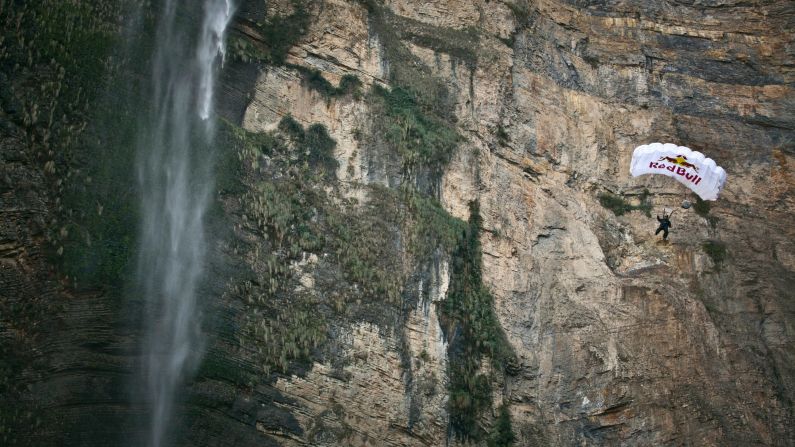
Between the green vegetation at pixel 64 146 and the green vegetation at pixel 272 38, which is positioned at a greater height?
the green vegetation at pixel 272 38

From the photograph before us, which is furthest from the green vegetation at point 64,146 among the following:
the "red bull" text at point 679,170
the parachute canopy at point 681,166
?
the "red bull" text at point 679,170

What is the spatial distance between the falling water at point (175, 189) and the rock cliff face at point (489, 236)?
1.77ft

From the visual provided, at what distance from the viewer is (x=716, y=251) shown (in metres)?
30.0

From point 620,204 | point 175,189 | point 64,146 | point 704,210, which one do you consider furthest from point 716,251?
point 64,146

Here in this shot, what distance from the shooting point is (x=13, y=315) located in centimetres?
2062

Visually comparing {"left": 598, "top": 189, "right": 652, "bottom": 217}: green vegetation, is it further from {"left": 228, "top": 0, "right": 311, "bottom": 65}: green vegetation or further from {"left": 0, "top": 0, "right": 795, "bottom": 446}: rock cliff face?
{"left": 228, "top": 0, "right": 311, "bottom": 65}: green vegetation

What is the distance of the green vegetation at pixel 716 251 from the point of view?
29.8 m

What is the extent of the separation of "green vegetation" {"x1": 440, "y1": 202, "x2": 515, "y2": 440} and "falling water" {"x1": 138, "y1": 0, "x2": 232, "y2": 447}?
6.79 metres

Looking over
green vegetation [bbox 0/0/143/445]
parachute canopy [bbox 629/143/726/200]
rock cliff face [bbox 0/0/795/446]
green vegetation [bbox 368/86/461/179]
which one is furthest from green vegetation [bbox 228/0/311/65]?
parachute canopy [bbox 629/143/726/200]

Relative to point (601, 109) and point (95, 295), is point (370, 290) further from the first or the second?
point (601, 109)

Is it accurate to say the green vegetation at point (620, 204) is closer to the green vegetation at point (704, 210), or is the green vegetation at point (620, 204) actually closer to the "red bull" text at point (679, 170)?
the green vegetation at point (704, 210)

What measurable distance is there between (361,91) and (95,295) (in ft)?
34.8

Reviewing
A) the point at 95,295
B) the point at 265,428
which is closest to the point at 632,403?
the point at 265,428

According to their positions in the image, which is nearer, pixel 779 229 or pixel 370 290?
pixel 370 290
